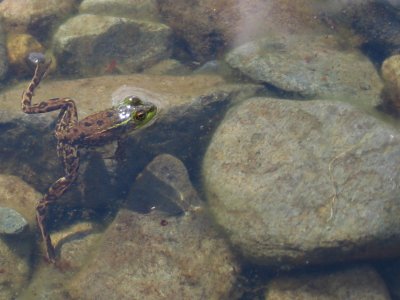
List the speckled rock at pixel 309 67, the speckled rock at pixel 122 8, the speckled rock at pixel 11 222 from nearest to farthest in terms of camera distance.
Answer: the speckled rock at pixel 11 222 < the speckled rock at pixel 309 67 < the speckled rock at pixel 122 8

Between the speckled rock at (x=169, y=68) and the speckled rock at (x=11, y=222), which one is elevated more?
the speckled rock at (x=169, y=68)

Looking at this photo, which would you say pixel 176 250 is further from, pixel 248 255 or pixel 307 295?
pixel 307 295

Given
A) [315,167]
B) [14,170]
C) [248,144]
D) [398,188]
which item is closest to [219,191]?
[248,144]

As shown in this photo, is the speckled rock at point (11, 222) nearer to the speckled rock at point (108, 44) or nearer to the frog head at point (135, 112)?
the frog head at point (135, 112)

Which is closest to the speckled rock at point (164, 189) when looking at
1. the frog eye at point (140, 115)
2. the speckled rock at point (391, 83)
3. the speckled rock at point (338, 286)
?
the frog eye at point (140, 115)

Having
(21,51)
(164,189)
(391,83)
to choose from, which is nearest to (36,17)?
(21,51)

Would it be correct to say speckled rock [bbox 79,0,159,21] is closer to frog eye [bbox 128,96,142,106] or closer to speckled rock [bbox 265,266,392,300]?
frog eye [bbox 128,96,142,106]

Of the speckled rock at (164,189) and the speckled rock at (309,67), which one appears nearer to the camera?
the speckled rock at (164,189)
